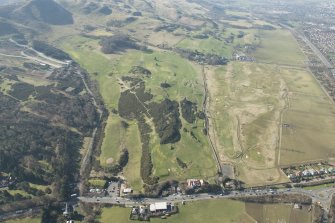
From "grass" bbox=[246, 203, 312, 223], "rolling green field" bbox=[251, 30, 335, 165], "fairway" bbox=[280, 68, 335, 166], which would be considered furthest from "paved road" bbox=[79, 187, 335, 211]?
"rolling green field" bbox=[251, 30, 335, 165]

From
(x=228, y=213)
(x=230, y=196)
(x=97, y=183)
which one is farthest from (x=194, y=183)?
(x=97, y=183)

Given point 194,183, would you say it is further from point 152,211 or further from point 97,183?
point 97,183

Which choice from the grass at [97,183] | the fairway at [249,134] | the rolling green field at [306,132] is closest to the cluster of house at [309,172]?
the fairway at [249,134]

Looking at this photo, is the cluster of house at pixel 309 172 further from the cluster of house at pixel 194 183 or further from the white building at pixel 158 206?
the white building at pixel 158 206

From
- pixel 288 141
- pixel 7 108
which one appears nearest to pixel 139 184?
pixel 288 141

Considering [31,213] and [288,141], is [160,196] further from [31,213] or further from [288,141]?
[288,141]

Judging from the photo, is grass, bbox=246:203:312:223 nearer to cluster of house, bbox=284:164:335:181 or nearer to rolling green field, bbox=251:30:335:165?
cluster of house, bbox=284:164:335:181
